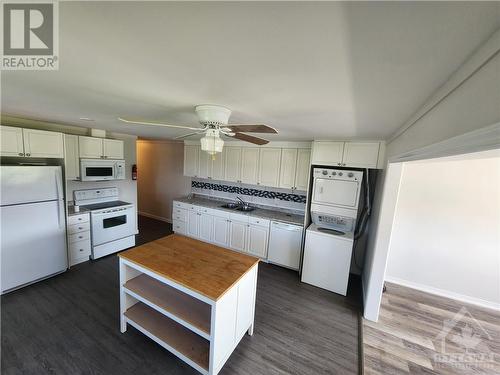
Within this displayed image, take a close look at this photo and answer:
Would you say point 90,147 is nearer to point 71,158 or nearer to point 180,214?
point 71,158

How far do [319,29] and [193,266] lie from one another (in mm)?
1949

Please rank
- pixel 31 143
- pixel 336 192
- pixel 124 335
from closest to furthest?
pixel 124 335
pixel 31 143
pixel 336 192

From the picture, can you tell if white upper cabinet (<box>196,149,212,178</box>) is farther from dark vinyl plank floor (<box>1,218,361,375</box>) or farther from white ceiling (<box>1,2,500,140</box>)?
white ceiling (<box>1,2,500,140</box>)

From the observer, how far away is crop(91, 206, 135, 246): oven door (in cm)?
345

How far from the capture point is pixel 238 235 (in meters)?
3.94

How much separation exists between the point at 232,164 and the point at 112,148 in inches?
88.4

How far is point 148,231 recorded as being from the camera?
194 inches

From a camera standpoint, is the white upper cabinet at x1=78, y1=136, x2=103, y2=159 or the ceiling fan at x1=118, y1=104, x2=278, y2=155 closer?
the ceiling fan at x1=118, y1=104, x2=278, y2=155

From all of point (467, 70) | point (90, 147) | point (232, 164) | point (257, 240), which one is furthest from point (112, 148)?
point (467, 70)

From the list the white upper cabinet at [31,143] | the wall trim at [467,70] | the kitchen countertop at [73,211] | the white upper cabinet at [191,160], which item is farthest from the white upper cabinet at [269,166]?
the white upper cabinet at [31,143]

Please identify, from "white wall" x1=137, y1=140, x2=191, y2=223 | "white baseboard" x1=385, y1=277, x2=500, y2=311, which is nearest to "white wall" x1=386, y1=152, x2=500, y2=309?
"white baseboard" x1=385, y1=277, x2=500, y2=311

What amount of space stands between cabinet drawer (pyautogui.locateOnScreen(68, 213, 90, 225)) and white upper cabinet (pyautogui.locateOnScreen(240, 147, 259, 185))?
2713 mm

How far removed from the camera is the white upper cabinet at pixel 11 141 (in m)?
2.46

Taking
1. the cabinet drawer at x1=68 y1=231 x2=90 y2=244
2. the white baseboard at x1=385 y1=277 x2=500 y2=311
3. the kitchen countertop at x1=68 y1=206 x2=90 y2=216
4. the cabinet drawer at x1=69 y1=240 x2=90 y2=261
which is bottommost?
the white baseboard at x1=385 y1=277 x2=500 y2=311
